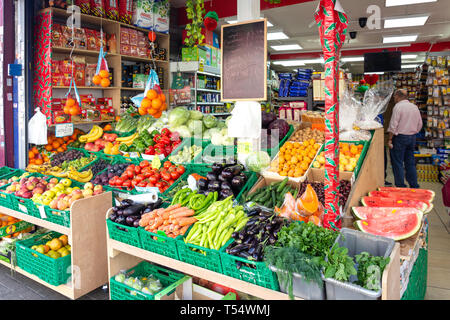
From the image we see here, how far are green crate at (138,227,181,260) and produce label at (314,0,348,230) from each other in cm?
110

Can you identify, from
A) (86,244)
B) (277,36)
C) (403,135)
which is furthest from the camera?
(277,36)

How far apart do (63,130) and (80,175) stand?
4.53ft

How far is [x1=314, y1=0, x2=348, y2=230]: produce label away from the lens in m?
2.20

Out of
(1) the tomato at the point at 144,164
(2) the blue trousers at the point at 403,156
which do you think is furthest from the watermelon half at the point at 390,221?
(2) the blue trousers at the point at 403,156

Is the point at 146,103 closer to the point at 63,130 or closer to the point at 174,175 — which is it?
the point at 174,175

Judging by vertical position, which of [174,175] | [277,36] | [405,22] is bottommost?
[174,175]

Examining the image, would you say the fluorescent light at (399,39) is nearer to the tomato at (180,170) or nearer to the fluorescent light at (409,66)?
the fluorescent light at (409,66)

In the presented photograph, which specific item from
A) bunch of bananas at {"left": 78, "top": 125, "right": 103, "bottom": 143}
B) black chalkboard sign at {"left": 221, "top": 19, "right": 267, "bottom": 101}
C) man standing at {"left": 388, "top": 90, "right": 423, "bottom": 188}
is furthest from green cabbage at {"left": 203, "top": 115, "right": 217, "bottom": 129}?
man standing at {"left": 388, "top": 90, "right": 423, "bottom": 188}

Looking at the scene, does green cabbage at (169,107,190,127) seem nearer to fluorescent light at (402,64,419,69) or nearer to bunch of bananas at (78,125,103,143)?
bunch of bananas at (78,125,103,143)

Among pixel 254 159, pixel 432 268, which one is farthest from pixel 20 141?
pixel 432 268

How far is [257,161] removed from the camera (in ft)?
11.0

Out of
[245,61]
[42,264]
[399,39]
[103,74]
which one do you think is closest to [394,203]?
[245,61]
